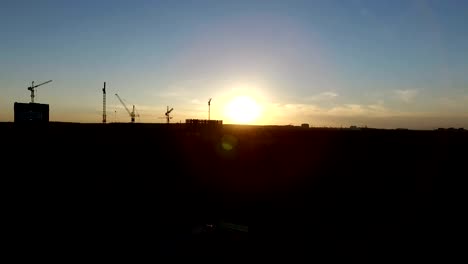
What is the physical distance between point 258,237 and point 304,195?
39.3 ft

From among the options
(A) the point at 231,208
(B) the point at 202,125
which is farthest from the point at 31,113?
(A) the point at 231,208

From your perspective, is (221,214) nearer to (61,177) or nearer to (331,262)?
(331,262)

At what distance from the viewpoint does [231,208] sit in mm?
26172

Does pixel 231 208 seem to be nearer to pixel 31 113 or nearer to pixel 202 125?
pixel 202 125

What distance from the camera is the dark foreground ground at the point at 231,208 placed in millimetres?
17250

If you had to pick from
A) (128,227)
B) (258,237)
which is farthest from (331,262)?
(128,227)

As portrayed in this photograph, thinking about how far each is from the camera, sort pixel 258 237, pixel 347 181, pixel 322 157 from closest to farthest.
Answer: pixel 258 237 < pixel 347 181 < pixel 322 157

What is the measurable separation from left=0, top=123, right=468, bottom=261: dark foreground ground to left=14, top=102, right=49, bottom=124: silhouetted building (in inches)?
3195

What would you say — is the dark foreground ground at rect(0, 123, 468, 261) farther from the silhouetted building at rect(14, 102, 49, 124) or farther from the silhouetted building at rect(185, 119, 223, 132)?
the silhouetted building at rect(14, 102, 49, 124)

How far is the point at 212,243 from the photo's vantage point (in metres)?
13.3

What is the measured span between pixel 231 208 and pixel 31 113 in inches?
4603

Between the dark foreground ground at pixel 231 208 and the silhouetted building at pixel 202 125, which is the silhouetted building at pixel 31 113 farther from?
the dark foreground ground at pixel 231 208

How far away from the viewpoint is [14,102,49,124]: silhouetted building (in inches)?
4707

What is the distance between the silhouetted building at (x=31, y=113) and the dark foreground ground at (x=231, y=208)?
8116 cm
